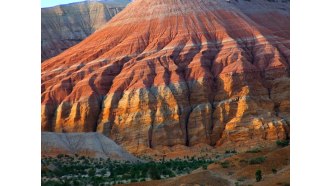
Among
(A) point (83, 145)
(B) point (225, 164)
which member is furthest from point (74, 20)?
(B) point (225, 164)

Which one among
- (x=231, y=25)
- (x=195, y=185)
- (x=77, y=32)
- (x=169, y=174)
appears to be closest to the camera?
(x=195, y=185)

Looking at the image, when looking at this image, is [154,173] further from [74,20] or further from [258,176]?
[74,20]

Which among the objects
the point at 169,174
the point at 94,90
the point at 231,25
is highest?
the point at 231,25

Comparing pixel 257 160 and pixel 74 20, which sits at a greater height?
pixel 74 20

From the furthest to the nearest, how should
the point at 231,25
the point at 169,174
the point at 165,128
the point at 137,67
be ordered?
the point at 231,25, the point at 137,67, the point at 165,128, the point at 169,174

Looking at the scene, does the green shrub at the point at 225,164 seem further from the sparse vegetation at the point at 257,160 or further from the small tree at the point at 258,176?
the small tree at the point at 258,176

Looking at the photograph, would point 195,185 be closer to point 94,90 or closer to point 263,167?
point 263,167

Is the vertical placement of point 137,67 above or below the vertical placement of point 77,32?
below
